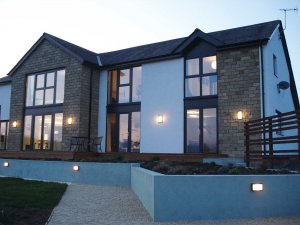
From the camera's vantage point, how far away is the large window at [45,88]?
1748cm

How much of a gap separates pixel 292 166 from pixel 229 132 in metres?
2.84

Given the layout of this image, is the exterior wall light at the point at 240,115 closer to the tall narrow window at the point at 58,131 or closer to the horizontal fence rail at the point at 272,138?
the horizontal fence rail at the point at 272,138

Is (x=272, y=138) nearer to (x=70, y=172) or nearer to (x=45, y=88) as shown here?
(x=70, y=172)

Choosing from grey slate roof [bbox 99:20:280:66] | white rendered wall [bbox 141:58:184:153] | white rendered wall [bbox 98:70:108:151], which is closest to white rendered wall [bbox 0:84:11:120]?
grey slate roof [bbox 99:20:280:66]

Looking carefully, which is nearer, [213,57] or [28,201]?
[28,201]

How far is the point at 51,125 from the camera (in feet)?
57.2

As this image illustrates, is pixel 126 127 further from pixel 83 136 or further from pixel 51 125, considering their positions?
pixel 51 125

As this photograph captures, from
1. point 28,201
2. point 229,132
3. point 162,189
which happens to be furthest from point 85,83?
point 162,189

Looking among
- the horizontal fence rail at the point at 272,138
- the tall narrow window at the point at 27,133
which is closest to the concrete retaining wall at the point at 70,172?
the horizontal fence rail at the point at 272,138

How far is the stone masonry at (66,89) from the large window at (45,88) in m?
0.30

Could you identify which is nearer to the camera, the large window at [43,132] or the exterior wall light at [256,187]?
the exterior wall light at [256,187]

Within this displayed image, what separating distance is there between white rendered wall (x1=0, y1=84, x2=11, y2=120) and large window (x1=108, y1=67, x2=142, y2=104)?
735 cm

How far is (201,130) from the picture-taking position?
45.8 ft

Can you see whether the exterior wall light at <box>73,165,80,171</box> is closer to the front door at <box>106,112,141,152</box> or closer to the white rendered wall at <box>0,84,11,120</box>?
the front door at <box>106,112,141,152</box>
